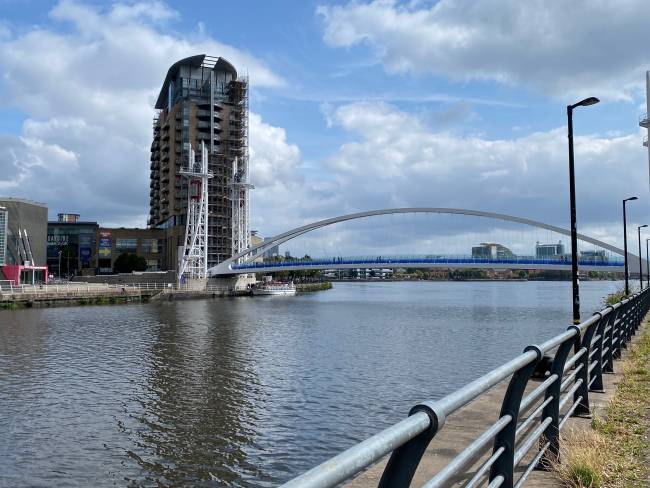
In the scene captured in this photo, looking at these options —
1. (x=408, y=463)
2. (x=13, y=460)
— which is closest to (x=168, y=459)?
(x=13, y=460)

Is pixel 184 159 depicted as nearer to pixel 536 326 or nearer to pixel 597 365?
pixel 536 326

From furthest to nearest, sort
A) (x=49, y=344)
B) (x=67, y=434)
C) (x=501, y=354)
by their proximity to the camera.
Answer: (x=49, y=344) → (x=501, y=354) → (x=67, y=434)

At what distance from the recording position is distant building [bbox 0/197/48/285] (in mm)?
89938

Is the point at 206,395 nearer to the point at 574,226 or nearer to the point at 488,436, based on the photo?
the point at 574,226

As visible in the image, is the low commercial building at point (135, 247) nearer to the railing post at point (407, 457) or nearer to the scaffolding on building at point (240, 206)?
the scaffolding on building at point (240, 206)

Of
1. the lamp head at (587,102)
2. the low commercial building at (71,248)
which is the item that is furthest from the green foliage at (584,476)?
the low commercial building at (71,248)

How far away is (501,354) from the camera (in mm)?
27359

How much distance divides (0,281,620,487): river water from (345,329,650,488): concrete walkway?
3.65 meters

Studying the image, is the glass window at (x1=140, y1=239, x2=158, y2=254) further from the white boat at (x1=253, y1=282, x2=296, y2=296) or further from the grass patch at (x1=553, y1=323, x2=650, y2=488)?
the grass patch at (x1=553, y1=323, x2=650, y2=488)

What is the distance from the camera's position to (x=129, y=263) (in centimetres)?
11844

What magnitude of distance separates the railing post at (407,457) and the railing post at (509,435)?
1846 millimetres

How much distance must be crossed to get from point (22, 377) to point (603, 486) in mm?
20635

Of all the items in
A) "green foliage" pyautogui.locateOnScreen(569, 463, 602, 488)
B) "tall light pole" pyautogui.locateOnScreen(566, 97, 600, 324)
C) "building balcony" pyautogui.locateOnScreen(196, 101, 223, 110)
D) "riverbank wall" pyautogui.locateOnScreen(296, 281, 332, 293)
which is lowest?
"riverbank wall" pyautogui.locateOnScreen(296, 281, 332, 293)

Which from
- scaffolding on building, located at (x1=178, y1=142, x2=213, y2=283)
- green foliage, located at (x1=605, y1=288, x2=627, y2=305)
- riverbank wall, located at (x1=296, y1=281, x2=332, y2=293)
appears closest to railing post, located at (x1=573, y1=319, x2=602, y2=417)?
green foliage, located at (x1=605, y1=288, x2=627, y2=305)
